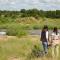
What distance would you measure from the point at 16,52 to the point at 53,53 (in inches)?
124

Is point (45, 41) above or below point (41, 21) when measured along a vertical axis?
above

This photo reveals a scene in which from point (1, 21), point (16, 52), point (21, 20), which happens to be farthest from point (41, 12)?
point (16, 52)

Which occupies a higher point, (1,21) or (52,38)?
(52,38)

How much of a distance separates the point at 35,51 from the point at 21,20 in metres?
77.3

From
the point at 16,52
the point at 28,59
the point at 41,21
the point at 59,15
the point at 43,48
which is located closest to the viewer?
the point at 28,59

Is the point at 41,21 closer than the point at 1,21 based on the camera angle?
No

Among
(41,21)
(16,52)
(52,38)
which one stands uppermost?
(52,38)

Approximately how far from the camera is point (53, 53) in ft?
48.0

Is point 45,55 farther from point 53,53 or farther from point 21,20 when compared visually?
point 21,20

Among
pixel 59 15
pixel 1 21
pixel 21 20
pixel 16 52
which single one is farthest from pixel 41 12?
pixel 16 52

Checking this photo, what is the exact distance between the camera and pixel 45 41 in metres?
14.8

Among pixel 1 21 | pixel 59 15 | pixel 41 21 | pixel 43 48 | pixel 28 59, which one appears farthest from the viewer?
pixel 59 15

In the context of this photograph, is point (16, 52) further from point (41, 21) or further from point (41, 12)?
point (41, 12)

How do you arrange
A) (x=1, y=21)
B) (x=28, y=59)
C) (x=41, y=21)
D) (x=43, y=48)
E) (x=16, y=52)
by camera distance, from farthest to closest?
(x=41, y=21) → (x=1, y=21) → (x=16, y=52) → (x=43, y=48) → (x=28, y=59)
